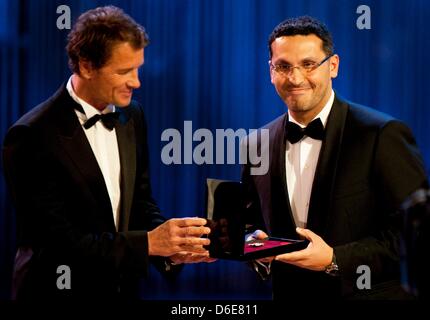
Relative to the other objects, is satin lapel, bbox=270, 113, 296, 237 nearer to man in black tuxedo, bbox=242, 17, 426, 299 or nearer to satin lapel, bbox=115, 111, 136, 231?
man in black tuxedo, bbox=242, 17, 426, 299

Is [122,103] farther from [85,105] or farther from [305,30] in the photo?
[305,30]

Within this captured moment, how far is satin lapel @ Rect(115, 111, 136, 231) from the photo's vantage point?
9.55ft

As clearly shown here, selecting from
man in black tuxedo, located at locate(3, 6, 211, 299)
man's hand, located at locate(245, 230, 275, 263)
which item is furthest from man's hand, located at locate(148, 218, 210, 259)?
man's hand, located at locate(245, 230, 275, 263)

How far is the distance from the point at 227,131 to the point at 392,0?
43.1 inches

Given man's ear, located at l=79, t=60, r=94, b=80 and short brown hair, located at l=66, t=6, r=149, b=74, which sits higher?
short brown hair, located at l=66, t=6, r=149, b=74

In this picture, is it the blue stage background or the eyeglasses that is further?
the blue stage background

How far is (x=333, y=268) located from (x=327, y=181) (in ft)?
1.08

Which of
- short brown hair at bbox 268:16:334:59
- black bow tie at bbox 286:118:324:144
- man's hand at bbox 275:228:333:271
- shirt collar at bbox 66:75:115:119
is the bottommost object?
man's hand at bbox 275:228:333:271

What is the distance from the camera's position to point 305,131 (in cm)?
299

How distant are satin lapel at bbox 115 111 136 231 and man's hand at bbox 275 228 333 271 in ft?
2.01

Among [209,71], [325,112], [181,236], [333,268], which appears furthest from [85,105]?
[209,71]

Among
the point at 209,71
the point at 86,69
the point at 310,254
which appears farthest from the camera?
the point at 209,71

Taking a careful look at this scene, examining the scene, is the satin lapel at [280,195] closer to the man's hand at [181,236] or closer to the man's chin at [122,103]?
the man's hand at [181,236]

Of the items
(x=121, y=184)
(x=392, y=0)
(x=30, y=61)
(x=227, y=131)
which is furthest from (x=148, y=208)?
(x=392, y=0)
